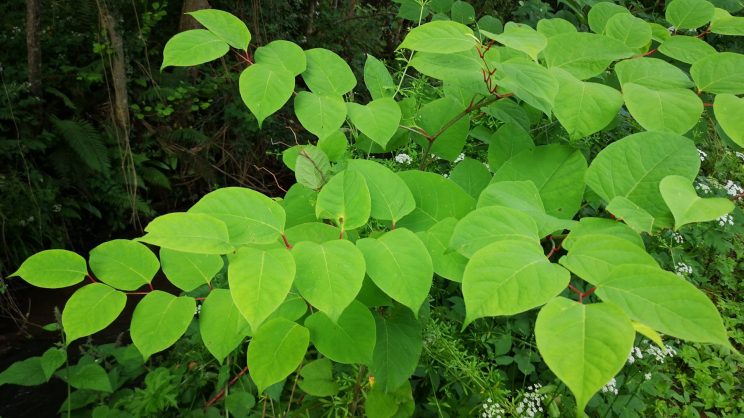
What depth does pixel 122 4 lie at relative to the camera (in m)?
4.27

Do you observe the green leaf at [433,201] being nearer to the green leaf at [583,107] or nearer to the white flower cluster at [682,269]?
the green leaf at [583,107]

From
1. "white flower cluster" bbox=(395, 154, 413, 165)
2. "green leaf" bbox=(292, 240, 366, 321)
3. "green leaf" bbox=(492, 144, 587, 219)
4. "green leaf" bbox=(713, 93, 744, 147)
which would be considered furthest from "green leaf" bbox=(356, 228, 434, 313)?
"white flower cluster" bbox=(395, 154, 413, 165)

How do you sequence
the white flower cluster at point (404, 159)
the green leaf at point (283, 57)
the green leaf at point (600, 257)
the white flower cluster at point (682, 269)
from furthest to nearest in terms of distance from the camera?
the white flower cluster at point (682, 269)
the white flower cluster at point (404, 159)
the green leaf at point (283, 57)
the green leaf at point (600, 257)

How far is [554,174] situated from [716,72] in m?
0.28

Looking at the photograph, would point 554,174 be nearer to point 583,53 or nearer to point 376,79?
point 583,53

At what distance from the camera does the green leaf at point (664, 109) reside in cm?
71

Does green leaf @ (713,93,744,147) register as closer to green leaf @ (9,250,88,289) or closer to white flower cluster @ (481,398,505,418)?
white flower cluster @ (481,398,505,418)

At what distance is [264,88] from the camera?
0.78 meters

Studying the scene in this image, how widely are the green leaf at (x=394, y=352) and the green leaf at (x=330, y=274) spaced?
25 cm

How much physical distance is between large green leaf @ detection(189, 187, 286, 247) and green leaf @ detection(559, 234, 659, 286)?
345 mm

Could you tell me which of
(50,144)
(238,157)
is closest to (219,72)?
(238,157)

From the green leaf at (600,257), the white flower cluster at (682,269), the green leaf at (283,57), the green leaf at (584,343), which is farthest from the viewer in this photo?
the white flower cluster at (682,269)

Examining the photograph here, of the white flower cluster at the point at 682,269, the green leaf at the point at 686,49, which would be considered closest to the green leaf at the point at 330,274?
the green leaf at the point at 686,49

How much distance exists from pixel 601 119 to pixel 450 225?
27 centimetres
